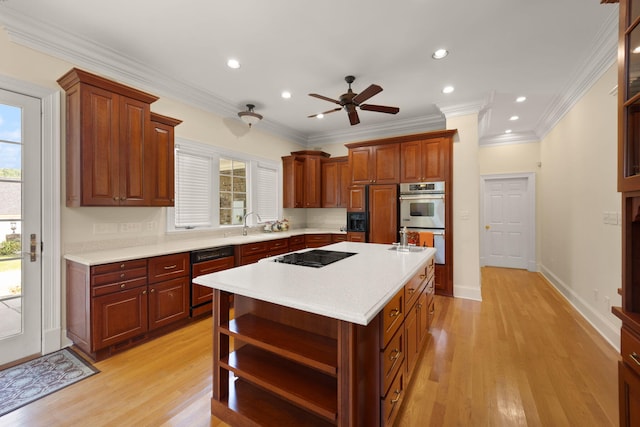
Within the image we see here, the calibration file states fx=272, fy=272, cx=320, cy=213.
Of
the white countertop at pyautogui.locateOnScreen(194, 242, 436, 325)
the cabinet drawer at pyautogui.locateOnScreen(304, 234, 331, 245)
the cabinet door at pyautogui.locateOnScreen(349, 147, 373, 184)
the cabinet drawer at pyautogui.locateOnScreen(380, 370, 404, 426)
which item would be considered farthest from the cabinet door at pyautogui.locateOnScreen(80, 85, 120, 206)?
→ the cabinet door at pyautogui.locateOnScreen(349, 147, 373, 184)

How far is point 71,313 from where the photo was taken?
8.20ft

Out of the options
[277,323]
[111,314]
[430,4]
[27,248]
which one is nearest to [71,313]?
[111,314]

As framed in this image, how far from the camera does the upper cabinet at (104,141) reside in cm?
241

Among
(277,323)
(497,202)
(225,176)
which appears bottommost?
(277,323)

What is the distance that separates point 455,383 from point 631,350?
Answer: 120 cm

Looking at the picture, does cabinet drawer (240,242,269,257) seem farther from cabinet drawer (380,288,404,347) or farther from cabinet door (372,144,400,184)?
cabinet drawer (380,288,404,347)

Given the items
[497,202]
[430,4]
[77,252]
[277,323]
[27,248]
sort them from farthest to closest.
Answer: [497,202], [77,252], [27,248], [430,4], [277,323]

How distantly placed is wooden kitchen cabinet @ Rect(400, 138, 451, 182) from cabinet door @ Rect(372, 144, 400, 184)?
79 mm

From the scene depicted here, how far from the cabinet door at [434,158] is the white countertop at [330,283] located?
7.46 ft

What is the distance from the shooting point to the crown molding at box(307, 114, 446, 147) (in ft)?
15.5

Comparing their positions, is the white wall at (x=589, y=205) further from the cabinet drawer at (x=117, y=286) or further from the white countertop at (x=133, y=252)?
the cabinet drawer at (x=117, y=286)

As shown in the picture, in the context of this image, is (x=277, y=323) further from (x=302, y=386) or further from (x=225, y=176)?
(x=225, y=176)

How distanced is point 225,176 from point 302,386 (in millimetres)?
3531

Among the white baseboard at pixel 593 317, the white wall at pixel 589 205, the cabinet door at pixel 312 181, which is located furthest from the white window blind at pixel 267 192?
the white baseboard at pixel 593 317
